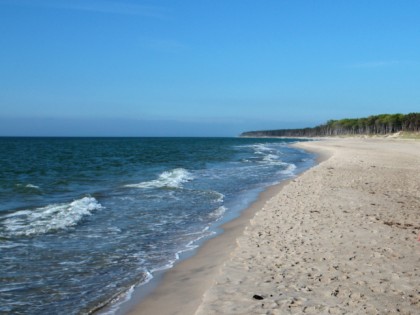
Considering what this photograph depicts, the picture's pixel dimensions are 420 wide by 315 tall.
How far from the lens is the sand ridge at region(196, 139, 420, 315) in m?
5.71

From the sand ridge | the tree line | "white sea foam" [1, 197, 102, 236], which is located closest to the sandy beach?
the sand ridge

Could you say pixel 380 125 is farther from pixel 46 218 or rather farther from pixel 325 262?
pixel 325 262

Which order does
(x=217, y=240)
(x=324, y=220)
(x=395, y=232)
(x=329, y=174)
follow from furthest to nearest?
(x=329, y=174), (x=324, y=220), (x=217, y=240), (x=395, y=232)

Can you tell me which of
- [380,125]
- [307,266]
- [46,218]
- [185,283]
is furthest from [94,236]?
[380,125]

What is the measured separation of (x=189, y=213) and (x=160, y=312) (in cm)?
839

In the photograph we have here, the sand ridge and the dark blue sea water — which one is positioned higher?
the sand ridge

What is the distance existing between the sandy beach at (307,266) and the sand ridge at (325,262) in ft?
0.04

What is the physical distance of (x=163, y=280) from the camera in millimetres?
7453

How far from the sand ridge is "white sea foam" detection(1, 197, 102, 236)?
18.6ft

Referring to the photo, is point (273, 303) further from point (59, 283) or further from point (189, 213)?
point (189, 213)

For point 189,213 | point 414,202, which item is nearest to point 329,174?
point 414,202

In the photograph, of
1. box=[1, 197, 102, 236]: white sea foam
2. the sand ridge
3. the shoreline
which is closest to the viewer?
the sand ridge

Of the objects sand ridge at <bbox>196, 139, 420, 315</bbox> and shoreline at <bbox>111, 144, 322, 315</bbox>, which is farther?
shoreline at <bbox>111, 144, 322, 315</bbox>

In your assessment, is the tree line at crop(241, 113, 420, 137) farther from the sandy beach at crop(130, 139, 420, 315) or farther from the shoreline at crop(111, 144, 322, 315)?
the shoreline at crop(111, 144, 322, 315)
